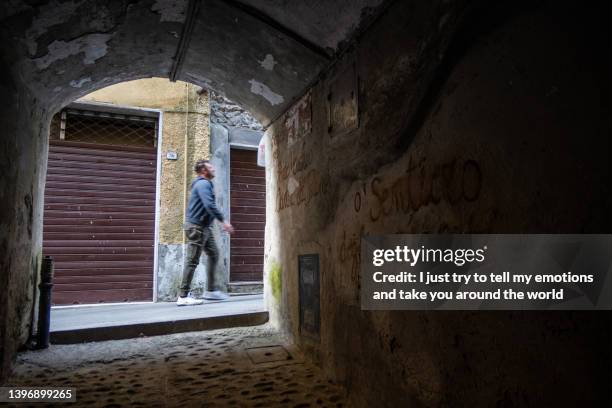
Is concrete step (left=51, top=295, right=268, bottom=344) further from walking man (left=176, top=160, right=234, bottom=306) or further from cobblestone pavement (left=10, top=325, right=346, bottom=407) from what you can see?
walking man (left=176, top=160, right=234, bottom=306)

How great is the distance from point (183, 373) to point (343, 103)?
7.59 ft

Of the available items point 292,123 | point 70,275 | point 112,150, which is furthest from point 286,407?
point 112,150

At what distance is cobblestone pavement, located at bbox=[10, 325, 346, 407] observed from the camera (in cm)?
251

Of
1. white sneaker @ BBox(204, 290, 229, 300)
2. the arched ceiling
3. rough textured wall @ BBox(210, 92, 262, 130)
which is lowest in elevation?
white sneaker @ BBox(204, 290, 229, 300)

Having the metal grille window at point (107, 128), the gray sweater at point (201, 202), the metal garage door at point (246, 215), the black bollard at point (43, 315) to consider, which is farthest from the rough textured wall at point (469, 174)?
the metal grille window at point (107, 128)

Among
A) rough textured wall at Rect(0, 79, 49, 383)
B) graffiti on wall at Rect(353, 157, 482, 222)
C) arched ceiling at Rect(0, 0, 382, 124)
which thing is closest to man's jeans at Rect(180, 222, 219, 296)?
rough textured wall at Rect(0, 79, 49, 383)

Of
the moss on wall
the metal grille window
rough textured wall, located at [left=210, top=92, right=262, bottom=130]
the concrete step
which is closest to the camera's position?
the concrete step

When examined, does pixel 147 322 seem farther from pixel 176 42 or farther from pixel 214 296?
pixel 176 42

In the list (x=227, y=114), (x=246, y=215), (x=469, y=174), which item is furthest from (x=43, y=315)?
(x=227, y=114)

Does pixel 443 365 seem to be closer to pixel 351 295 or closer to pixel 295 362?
pixel 351 295

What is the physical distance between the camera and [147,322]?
4.12 metres

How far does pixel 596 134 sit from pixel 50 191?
723 centimetres

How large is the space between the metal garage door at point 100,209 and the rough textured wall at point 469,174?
5.02 metres

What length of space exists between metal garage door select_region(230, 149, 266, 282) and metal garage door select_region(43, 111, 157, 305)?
1451 mm
